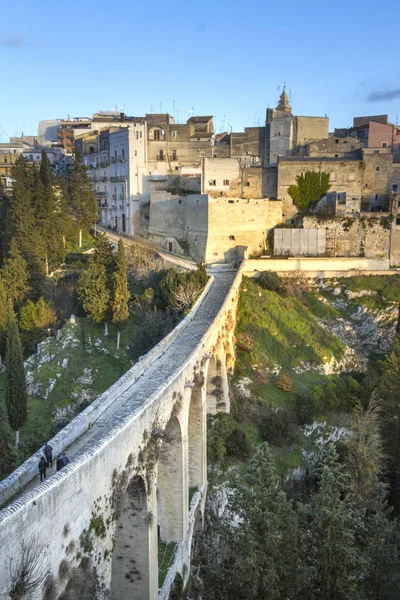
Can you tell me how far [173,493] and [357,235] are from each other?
23.8 meters

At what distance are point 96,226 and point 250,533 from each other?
3336 centimetres

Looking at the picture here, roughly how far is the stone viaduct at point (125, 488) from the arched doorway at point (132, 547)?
0.02 metres

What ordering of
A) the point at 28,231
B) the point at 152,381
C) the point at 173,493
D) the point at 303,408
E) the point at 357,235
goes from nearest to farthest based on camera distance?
the point at 152,381, the point at 173,493, the point at 303,408, the point at 28,231, the point at 357,235

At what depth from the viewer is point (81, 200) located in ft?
124

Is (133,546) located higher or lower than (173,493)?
higher

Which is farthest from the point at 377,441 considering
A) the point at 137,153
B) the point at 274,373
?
the point at 137,153

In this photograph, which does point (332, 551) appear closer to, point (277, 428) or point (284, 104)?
point (277, 428)

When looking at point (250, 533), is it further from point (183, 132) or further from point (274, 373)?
point (183, 132)

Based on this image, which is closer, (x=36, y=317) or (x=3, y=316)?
(x=3, y=316)

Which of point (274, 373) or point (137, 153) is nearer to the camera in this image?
point (274, 373)

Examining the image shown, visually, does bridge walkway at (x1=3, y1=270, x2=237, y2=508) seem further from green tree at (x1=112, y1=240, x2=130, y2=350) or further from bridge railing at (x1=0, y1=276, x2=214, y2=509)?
green tree at (x1=112, y1=240, x2=130, y2=350)

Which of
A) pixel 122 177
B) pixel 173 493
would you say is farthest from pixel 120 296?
pixel 122 177

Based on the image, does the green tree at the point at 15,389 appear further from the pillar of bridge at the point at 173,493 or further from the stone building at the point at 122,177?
the stone building at the point at 122,177

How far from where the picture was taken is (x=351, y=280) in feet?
107
